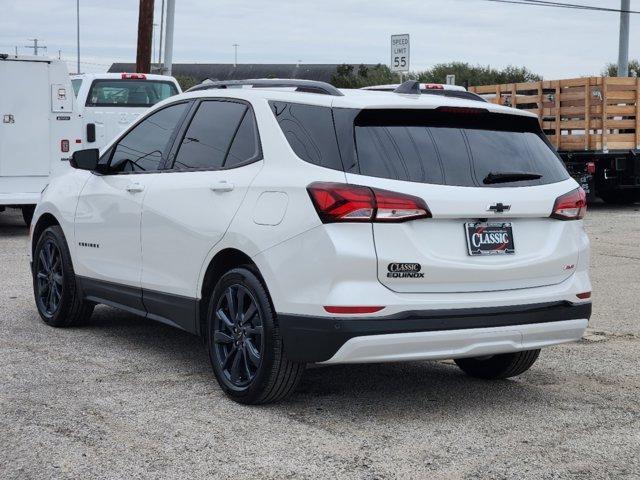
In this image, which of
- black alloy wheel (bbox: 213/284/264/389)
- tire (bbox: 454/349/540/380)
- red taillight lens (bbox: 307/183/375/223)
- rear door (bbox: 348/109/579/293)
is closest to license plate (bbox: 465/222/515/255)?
rear door (bbox: 348/109/579/293)

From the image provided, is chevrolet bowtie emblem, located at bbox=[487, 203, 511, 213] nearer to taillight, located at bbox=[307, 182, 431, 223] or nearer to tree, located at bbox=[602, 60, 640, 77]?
taillight, located at bbox=[307, 182, 431, 223]

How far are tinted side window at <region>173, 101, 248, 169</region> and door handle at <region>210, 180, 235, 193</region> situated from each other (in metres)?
0.17

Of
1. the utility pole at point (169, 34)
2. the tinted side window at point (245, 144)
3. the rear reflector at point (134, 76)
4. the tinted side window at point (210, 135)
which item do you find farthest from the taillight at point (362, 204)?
the utility pole at point (169, 34)

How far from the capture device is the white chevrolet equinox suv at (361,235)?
5.47 m

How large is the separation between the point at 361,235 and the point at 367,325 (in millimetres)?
433

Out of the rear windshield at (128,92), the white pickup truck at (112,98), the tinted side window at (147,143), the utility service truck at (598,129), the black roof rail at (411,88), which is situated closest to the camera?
the black roof rail at (411,88)

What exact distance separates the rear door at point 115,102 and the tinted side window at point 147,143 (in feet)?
37.3

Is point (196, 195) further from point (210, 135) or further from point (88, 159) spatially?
point (88, 159)

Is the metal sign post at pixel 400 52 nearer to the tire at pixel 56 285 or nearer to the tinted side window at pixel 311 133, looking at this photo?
the tire at pixel 56 285

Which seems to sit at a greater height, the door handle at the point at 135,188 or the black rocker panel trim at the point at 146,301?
the door handle at the point at 135,188

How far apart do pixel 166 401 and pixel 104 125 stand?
539 inches

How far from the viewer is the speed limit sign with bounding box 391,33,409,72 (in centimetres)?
2348

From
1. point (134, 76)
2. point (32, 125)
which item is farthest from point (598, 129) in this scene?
point (32, 125)

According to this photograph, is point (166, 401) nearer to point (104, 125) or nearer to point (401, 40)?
point (104, 125)
